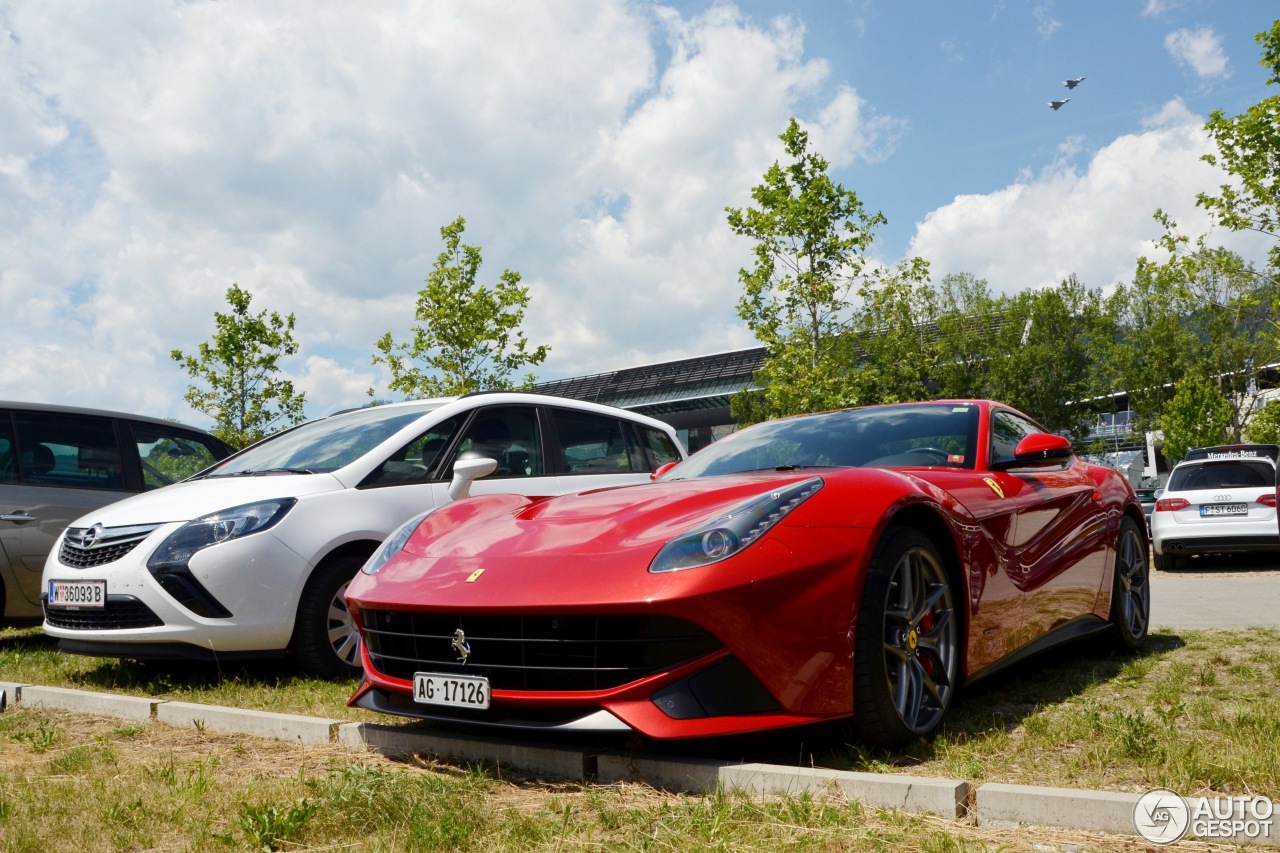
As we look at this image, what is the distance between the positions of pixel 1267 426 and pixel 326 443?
34.2 meters

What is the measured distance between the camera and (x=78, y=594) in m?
5.76

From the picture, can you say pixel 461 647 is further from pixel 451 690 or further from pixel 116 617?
pixel 116 617

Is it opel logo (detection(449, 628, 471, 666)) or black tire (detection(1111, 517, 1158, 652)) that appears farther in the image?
black tire (detection(1111, 517, 1158, 652))

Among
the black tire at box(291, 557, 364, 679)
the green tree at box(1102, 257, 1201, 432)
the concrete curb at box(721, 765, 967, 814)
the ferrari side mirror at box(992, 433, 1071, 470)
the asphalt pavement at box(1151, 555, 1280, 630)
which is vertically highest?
the green tree at box(1102, 257, 1201, 432)

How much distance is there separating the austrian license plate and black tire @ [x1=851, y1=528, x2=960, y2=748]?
1212cm

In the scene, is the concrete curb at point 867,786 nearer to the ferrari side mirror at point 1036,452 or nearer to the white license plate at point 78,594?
the ferrari side mirror at point 1036,452

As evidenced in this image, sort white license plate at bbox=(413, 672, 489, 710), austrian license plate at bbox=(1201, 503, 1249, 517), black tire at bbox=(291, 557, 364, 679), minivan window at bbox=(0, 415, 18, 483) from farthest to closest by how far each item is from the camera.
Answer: austrian license plate at bbox=(1201, 503, 1249, 517), minivan window at bbox=(0, 415, 18, 483), black tire at bbox=(291, 557, 364, 679), white license plate at bbox=(413, 672, 489, 710)

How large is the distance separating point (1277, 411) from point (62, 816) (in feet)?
89.5

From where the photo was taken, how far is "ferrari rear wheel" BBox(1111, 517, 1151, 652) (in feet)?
19.4

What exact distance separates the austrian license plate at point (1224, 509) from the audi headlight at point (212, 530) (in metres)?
12.8

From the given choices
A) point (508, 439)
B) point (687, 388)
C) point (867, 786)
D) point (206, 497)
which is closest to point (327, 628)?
point (206, 497)

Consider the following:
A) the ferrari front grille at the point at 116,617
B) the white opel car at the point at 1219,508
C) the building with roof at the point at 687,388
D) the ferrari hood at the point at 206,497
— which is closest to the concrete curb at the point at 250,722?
the ferrari front grille at the point at 116,617

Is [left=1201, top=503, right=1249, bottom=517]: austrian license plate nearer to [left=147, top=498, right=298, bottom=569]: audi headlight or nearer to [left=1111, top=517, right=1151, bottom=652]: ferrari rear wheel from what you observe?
[left=1111, top=517, right=1151, bottom=652]: ferrari rear wheel

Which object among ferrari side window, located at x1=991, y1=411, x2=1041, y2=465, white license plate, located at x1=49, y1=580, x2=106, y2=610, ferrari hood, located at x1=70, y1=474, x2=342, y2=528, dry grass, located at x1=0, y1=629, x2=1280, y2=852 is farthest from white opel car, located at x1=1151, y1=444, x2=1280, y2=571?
white license plate, located at x1=49, y1=580, x2=106, y2=610
